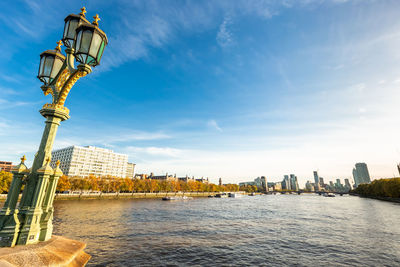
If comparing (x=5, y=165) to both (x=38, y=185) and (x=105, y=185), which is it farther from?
(x=38, y=185)

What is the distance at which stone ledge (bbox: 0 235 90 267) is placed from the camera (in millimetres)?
6988

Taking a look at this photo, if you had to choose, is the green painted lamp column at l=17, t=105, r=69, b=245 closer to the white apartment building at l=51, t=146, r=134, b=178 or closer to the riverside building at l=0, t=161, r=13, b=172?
the white apartment building at l=51, t=146, r=134, b=178

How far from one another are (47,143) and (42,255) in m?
5.35

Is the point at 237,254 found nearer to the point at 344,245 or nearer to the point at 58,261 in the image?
the point at 344,245

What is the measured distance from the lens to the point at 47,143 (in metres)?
9.86

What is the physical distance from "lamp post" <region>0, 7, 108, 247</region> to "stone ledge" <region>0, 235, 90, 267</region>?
710 mm

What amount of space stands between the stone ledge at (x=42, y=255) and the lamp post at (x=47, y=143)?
0.71m

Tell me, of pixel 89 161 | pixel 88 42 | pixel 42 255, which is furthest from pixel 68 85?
pixel 89 161

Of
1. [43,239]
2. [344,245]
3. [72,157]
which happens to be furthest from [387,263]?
[72,157]

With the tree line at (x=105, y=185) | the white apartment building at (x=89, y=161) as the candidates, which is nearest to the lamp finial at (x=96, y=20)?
the tree line at (x=105, y=185)

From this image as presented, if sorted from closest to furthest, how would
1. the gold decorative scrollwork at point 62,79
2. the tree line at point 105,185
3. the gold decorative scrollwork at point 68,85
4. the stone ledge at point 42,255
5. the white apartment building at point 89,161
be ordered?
the stone ledge at point 42,255
the gold decorative scrollwork at point 68,85
the gold decorative scrollwork at point 62,79
the tree line at point 105,185
the white apartment building at point 89,161

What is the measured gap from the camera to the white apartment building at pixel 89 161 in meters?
156

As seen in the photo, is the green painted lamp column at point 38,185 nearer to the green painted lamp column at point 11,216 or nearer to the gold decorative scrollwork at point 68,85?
the green painted lamp column at point 11,216

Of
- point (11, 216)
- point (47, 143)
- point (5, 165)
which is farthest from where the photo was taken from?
point (5, 165)
